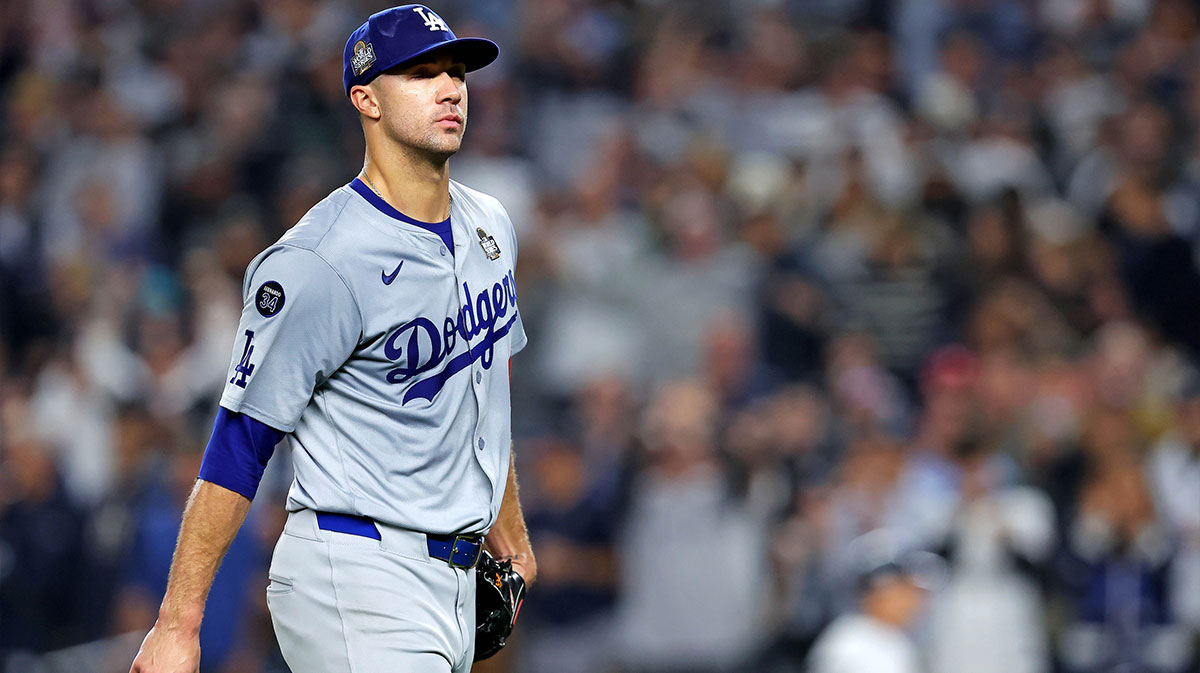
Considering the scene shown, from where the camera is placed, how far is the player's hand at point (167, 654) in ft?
11.4

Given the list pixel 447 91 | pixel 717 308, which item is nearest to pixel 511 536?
pixel 447 91

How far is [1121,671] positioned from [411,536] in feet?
17.5

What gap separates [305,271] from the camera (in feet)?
11.8

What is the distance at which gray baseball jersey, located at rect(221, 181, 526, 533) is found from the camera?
361 cm

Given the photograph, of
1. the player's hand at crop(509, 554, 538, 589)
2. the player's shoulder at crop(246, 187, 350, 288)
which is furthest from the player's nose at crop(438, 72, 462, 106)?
the player's hand at crop(509, 554, 538, 589)

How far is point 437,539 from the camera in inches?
149

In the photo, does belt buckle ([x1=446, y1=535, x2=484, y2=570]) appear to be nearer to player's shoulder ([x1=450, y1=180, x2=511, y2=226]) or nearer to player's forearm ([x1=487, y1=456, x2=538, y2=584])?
player's forearm ([x1=487, y1=456, x2=538, y2=584])

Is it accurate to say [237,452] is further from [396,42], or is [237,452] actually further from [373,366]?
[396,42]

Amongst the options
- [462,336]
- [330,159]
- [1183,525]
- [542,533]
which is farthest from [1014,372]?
[462,336]

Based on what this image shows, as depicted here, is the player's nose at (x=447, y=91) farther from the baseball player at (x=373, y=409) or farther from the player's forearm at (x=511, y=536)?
the player's forearm at (x=511, y=536)

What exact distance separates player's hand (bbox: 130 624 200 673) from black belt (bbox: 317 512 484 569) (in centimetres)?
40

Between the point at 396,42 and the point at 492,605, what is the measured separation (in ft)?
4.39

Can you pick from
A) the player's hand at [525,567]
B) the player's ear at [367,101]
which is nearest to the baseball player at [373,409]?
the player's ear at [367,101]

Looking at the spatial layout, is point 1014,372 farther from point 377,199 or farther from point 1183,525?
point 377,199
